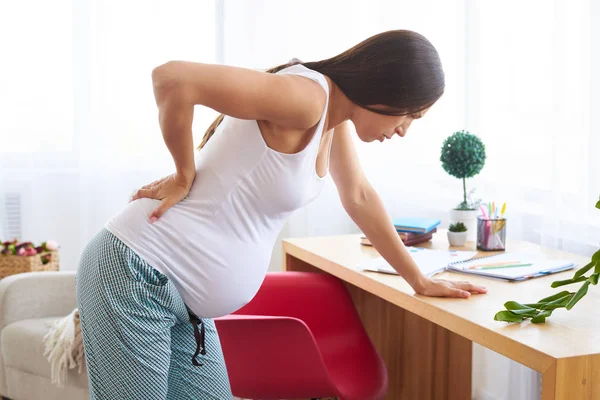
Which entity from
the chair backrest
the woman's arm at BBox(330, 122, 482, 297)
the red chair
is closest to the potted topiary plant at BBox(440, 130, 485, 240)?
the red chair

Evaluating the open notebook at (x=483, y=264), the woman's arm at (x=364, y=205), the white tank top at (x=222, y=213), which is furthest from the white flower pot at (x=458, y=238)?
the white tank top at (x=222, y=213)

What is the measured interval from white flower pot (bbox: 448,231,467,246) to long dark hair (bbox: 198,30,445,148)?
2.90ft

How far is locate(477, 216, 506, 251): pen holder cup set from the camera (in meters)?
2.00

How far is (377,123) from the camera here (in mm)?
1304

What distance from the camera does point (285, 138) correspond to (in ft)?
3.88

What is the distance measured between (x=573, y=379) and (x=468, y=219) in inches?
41.0

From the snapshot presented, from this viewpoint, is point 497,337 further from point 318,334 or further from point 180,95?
point 318,334

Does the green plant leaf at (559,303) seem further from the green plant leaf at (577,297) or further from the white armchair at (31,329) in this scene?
the white armchair at (31,329)

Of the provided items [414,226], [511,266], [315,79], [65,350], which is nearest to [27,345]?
[65,350]

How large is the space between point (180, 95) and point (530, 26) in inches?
61.8

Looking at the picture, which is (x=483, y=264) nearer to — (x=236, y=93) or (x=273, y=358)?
(x=273, y=358)

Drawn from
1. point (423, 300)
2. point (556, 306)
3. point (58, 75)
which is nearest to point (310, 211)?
point (58, 75)

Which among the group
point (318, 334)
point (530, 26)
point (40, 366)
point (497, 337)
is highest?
point (530, 26)

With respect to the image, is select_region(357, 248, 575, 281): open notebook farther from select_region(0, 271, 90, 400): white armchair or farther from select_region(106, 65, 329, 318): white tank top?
select_region(0, 271, 90, 400): white armchair
